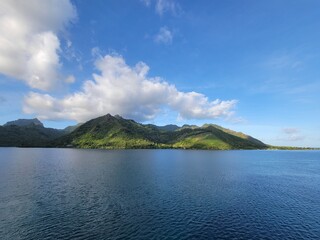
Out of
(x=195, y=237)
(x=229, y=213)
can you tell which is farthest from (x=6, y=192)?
(x=229, y=213)

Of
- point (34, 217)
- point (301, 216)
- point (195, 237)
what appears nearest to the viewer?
point (195, 237)

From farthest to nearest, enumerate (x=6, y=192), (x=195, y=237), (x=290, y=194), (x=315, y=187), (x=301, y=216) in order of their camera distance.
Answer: (x=315, y=187), (x=290, y=194), (x=6, y=192), (x=301, y=216), (x=195, y=237)

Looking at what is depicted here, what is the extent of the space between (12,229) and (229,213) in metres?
58.7

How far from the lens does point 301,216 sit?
230 ft

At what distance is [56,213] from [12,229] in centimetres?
1341

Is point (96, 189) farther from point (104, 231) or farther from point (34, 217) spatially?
point (104, 231)

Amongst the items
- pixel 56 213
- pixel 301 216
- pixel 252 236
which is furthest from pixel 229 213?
pixel 56 213

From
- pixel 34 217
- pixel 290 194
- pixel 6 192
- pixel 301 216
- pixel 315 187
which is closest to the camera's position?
pixel 34 217

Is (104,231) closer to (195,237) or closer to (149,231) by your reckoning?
(149,231)

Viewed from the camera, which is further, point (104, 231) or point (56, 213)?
point (56, 213)

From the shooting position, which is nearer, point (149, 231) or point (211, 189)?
point (149, 231)

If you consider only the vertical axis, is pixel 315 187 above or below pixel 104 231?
above

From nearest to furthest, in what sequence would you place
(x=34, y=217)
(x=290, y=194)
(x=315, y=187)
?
(x=34, y=217)
(x=290, y=194)
(x=315, y=187)

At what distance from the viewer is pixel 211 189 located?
10481 cm
